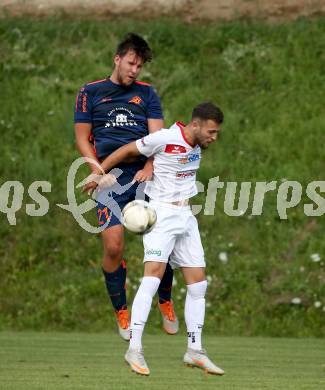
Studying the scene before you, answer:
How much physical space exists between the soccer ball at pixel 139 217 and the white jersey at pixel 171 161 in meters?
0.25

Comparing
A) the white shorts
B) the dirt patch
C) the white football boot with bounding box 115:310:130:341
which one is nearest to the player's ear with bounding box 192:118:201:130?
the white shorts

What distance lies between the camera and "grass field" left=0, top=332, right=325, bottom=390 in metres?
10.2

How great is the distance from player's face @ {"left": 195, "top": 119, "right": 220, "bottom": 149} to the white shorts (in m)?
0.58

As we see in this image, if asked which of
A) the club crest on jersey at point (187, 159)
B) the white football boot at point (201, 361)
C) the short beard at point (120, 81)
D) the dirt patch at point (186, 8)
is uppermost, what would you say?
the dirt patch at point (186, 8)

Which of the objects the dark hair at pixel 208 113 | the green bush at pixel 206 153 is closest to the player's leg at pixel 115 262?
the dark hair at pixel 208 113

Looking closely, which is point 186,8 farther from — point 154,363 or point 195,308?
point 195,308

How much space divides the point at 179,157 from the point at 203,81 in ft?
35.3

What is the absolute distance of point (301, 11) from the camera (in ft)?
69.8

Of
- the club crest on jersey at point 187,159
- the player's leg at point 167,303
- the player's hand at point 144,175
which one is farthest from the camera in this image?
the player's leg at point 167,303

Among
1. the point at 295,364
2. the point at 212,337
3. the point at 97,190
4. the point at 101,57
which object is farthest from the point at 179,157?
the point at 101,57

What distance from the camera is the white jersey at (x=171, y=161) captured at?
9.63 meters

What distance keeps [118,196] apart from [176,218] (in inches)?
32.5

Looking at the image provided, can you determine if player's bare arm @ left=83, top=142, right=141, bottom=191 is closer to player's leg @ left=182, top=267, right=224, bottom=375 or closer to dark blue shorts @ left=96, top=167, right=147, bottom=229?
dark blue shorts @ left=96, top=167, right=147, bottom=229

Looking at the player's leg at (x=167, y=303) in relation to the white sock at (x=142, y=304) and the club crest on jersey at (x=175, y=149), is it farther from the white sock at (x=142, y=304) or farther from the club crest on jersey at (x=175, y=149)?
the club crest on jersey at (x=175, y=149)
